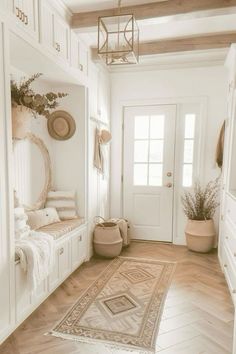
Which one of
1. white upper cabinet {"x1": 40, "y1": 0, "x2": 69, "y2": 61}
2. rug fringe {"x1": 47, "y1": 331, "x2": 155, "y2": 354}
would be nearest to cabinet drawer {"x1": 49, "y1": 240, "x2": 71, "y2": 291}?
rug fringe {"x1": 47, "y1": 331, "x2": 155, "y2": 354}

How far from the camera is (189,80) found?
13.0 feet

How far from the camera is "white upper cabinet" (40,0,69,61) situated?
227cm

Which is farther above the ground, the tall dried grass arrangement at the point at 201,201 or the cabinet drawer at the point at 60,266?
the tall dried grass arrangement at the point at 201,201

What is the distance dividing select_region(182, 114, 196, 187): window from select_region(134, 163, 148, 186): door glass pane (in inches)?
23.7

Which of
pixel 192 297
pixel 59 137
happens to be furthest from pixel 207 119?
pixel 192 297

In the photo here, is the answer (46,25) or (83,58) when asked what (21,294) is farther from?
(83,58)

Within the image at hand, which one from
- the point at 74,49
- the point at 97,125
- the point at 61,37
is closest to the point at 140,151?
the point at 97,125

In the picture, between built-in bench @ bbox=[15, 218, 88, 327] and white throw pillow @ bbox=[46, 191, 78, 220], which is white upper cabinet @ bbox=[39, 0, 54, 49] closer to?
white throw pillow @ bbox=[46, 191, 78, 220]

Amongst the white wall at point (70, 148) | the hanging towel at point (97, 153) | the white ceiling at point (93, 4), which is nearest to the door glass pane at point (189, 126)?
the hanging towel at point (97, 153)

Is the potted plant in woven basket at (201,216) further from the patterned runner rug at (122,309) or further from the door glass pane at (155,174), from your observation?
the patterned runner rug at (122,309)

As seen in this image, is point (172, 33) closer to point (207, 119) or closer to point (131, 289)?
point (207, 119)

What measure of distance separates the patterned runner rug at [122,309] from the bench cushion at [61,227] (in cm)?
63

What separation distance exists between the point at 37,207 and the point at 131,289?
4.61 feet

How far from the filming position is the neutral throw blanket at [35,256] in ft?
6.86
